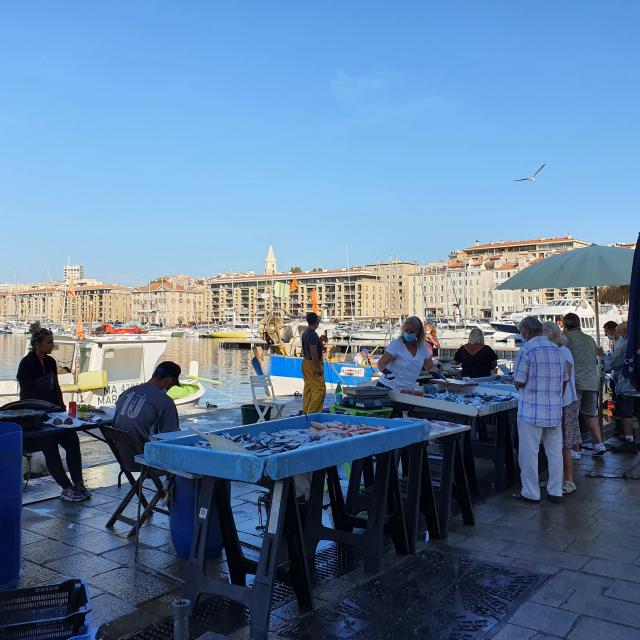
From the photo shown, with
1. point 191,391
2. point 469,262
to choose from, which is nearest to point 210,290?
point 469,262

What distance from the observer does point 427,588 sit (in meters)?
3.86

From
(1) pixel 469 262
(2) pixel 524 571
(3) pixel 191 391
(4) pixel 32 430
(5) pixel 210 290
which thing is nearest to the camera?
(2) pixel 524 571

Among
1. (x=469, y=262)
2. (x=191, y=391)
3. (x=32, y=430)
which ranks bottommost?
(x=191, y=391)

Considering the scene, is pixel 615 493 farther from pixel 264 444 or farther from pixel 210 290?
pixel 210 290

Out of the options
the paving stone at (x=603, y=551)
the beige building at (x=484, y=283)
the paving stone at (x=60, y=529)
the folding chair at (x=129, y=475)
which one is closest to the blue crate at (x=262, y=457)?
the folding chair at (x=129, y=475)

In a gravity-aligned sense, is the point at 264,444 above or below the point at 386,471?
above

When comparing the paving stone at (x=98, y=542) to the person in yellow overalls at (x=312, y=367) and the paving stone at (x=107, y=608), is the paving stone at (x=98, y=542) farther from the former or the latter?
the person in yellow overalls at (x=312, y=367)

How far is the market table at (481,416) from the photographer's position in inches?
225

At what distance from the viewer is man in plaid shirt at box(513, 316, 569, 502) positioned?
18.5 ft

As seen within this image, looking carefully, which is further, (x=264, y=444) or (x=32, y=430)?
(x=32, y=430)

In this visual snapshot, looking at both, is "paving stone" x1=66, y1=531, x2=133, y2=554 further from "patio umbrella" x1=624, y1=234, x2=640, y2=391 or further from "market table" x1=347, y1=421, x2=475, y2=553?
"patio umbrella" x1=624, y1=234, x2=640, y2=391

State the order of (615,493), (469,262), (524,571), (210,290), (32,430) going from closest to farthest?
(524,571)
(32,430)
(615,493)
(469,262)
(210,290)

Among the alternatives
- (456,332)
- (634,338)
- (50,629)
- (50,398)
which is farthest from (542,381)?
(456,332)

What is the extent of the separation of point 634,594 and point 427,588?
1174 mm
